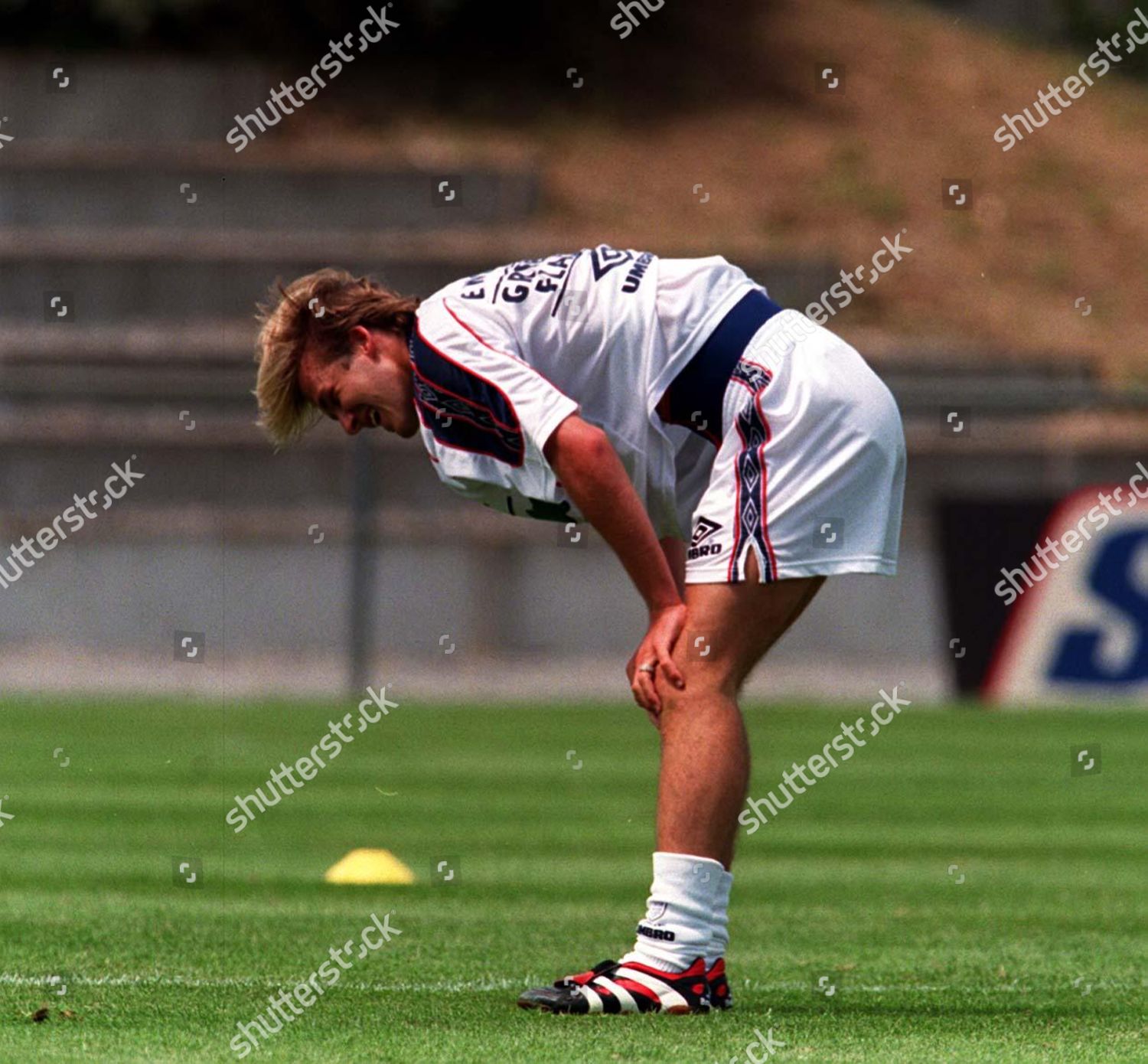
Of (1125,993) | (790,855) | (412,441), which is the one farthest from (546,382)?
(412,441)

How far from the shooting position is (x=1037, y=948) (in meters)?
6.57

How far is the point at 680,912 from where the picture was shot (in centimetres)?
521

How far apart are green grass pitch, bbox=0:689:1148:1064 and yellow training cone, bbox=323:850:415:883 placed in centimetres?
10

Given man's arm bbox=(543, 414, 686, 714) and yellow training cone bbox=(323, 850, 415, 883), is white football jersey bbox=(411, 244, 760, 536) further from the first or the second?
yellow training cone bbox=(323, 850, 415, 883)

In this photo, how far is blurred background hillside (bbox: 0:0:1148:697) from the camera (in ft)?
61.3

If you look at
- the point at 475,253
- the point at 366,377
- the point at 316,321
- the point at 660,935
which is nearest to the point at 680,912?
the point at 660,935

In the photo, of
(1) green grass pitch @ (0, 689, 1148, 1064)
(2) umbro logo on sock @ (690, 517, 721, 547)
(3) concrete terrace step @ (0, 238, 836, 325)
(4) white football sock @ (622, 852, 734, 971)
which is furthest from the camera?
(3) concrete terrace step @ (0, 238, 836, 325)

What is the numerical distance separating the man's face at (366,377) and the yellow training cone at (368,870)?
2951 millimetres

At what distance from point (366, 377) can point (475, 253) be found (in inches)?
690

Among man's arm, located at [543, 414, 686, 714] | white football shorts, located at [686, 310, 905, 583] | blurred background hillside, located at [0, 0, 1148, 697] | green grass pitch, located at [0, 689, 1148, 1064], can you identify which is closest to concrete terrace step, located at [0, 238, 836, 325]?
blurred background hillside, located at [0, 0, 1148, 697]

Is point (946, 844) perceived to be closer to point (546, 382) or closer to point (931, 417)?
point (546, 382)

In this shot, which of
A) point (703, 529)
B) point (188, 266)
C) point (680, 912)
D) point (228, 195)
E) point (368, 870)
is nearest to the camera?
point (680, 912)

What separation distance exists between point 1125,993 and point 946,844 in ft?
12.5

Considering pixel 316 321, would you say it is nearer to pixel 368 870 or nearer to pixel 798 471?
pixel 798 471
